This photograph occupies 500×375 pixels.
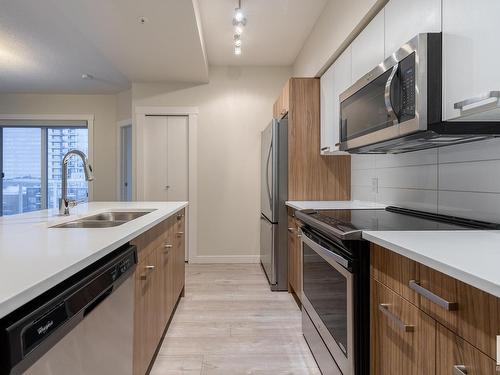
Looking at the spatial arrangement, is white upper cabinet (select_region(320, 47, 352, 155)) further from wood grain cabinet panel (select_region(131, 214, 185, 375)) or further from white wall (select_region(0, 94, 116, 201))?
white wall (select_region(0, 94, 116, 201))

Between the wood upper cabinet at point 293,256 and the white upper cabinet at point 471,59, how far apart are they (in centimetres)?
159

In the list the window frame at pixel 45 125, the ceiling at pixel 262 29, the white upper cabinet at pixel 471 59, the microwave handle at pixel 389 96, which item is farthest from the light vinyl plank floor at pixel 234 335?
the window frame at pixel 45 125

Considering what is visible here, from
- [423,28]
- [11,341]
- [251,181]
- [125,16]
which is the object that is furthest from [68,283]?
[251,181]

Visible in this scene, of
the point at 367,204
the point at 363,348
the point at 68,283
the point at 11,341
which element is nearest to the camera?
the point at 11,341

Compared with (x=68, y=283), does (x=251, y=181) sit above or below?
above

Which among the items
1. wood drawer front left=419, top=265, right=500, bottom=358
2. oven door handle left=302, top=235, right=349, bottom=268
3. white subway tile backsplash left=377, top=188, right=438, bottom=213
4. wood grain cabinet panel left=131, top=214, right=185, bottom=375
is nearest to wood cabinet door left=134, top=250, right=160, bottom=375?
wood grain cabinet panel left=131, top=214, right=185, bottom=375

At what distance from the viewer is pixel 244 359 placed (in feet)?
6.20

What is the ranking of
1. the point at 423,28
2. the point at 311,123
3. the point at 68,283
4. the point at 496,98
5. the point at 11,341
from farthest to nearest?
the point at 311,123 → the point at 423,28 → the point at 496,98 → the point at 68,283 → the point at 11,341

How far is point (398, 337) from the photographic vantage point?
0.99 meters

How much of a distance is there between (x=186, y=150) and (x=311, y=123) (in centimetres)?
196

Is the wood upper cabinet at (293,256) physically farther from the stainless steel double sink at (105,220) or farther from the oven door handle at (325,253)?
the stainless steel double sink at (105,220)

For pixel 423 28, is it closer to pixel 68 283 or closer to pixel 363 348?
pixel 363 348

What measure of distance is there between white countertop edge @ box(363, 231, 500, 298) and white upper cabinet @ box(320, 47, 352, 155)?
1.40 metres

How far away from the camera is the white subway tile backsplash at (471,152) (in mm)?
1326
